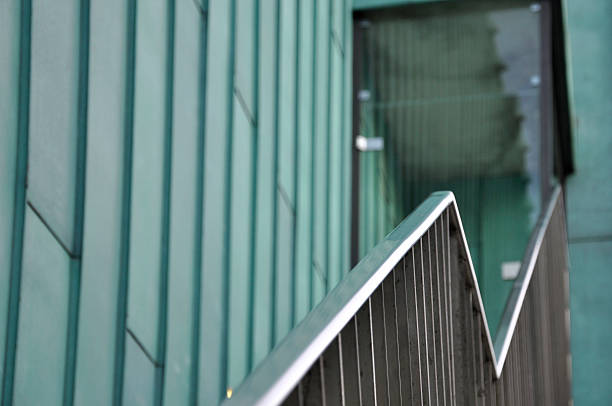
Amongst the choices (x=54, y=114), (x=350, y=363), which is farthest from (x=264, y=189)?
(x=350, y=363)

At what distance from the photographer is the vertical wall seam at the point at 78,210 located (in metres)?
3.53

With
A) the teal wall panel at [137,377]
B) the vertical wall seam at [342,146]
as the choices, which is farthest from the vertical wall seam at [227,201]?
the vertical wall seam at [342,146]

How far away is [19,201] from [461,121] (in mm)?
5287

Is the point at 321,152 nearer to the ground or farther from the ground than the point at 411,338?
farther from the ground

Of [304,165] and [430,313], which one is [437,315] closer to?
[430,313]

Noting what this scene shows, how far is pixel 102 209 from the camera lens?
3801mm

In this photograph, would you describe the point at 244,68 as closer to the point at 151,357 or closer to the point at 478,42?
the point at 151,357

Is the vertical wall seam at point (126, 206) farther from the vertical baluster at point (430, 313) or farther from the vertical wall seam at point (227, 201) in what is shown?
the vertical baluster at point (430, 313)

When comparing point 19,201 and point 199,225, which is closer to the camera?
point 19,201

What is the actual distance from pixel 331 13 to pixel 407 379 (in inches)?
225

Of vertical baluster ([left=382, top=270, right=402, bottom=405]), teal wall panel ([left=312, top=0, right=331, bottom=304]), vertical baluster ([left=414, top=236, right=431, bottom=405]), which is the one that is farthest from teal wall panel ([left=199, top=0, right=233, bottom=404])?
vertical baluster ([left=382, top=270, right=402, bottom=405])

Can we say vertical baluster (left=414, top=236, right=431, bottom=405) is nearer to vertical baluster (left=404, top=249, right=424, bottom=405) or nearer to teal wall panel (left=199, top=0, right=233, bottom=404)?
vertical baluster (left=404, top=249, right=424, bottom=405)

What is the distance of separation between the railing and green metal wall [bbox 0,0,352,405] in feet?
4.78

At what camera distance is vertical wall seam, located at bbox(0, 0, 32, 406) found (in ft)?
10.5
